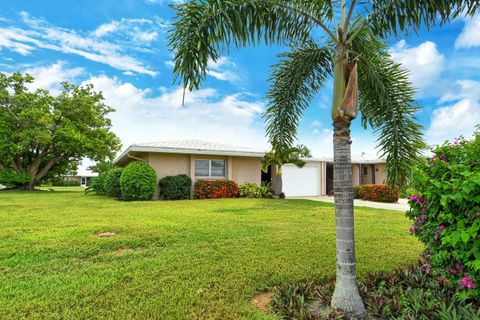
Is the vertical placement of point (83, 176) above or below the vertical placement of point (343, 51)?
below

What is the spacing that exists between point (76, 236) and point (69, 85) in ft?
91.5

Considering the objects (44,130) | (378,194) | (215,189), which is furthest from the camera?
(44,130)

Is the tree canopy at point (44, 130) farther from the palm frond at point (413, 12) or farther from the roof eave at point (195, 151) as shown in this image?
the palm frond at point (413, 12)

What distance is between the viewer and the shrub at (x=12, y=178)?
25677 mm

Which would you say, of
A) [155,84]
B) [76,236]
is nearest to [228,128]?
[155,84]

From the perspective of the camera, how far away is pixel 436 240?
10.2 ft

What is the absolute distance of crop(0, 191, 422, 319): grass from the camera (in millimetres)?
3248

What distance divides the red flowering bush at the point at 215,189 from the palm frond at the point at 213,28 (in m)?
12.8

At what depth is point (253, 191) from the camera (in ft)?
56.3

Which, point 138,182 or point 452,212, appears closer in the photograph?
point 452,212

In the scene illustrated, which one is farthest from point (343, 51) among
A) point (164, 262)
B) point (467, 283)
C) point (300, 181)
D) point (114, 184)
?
point (300, 181)

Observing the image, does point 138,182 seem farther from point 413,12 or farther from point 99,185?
point 413,12

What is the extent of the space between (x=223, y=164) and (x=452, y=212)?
49.5 feet

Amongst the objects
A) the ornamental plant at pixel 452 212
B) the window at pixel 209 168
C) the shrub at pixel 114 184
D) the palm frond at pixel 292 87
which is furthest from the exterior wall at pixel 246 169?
the ornamental plant at pixel 452 212
